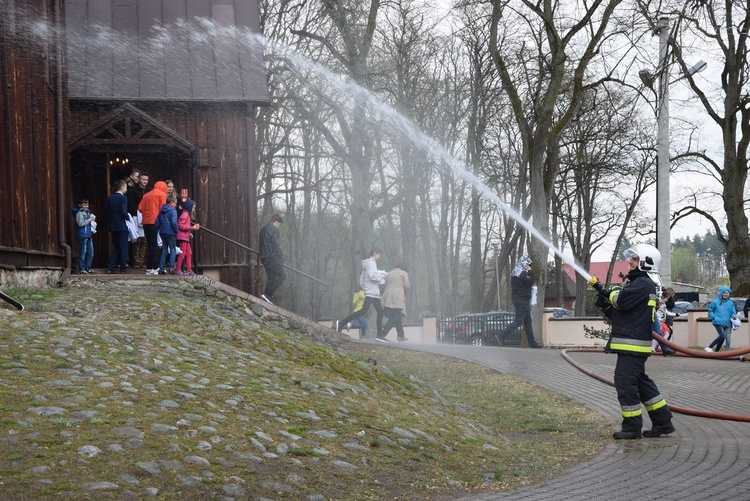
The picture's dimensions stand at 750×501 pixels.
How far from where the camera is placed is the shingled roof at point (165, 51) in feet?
80.5

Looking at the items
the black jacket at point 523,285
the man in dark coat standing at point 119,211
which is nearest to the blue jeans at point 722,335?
the black jacket at point 523,285

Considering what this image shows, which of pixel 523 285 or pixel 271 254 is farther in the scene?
pixel 523 285

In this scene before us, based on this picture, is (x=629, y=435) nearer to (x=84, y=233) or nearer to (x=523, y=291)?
(x=84, y=233)

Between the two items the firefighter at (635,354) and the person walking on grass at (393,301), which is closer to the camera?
the firefighter at (635,354)

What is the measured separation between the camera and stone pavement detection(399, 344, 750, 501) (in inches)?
291

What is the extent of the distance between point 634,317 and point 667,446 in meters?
1.41

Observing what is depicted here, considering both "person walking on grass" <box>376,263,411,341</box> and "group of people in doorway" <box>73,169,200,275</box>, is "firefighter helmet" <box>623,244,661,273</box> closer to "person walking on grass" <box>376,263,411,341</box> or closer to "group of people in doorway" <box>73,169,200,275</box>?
"group of people in doorway" <box>73,169,200,275</box>

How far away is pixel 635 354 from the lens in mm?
10258

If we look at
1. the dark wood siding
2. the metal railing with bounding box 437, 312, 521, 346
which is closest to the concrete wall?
the metal railing with bounding box 437, 312, 521, 346

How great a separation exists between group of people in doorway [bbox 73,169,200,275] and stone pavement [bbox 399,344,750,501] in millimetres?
6169

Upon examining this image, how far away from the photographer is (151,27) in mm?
26578

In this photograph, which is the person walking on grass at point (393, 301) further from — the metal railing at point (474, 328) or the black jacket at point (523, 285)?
the metal railing at point (474, 328)

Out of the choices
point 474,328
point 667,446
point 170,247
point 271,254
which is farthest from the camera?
point 474,328

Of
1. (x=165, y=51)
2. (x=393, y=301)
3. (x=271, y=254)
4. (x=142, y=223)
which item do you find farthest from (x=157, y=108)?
(x=393, y=301)
